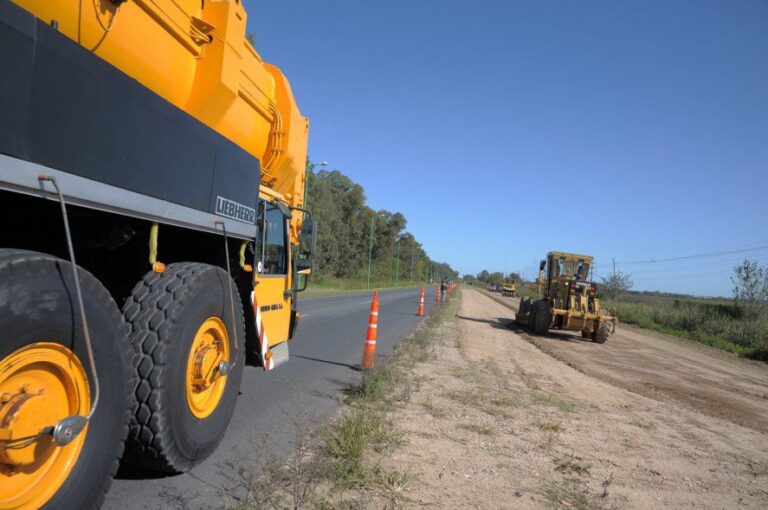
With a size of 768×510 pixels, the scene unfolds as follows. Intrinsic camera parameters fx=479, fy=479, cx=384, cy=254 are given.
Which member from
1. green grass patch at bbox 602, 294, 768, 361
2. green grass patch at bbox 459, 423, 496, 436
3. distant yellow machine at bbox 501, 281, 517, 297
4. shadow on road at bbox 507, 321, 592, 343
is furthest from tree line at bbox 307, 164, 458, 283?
green grass patch at bbox 459, 423, 496, 436

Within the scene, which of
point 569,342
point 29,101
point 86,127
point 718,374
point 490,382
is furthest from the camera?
point 569,342

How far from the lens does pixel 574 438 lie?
5.08m

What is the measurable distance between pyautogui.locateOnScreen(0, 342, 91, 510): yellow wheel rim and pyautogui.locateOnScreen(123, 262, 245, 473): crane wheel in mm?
632

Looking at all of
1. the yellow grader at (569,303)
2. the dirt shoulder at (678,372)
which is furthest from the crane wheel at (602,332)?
the dirt shoulder at (678,372)

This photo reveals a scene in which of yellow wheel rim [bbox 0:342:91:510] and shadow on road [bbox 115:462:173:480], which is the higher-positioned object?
yellow wheel rim [bbox 0:342:91:510]

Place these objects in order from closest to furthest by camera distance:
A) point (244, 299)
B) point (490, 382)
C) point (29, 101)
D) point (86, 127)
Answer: point (29, 101), point (86, 127), point (244, 299), point (490, 382)

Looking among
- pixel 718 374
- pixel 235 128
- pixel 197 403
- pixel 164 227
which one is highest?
pixel 235 128

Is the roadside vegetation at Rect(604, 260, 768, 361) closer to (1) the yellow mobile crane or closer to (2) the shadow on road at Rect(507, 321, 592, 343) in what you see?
(2) the shadow on road at Rect(507, 321, 592, 343)

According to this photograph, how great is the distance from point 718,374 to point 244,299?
12203 millimetres

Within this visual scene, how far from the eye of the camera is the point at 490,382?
7625 mm

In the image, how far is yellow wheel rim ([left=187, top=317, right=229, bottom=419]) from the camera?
11.0ft

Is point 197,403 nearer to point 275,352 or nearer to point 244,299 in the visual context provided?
point 244,299

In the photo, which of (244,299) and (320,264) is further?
(320,264)

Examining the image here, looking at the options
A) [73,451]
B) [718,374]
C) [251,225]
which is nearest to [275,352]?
[251,225]
